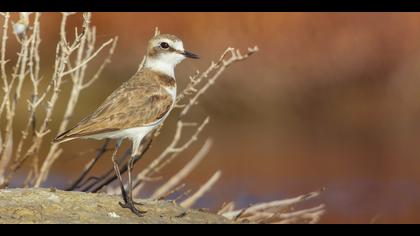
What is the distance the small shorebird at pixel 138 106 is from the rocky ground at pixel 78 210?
184 mm

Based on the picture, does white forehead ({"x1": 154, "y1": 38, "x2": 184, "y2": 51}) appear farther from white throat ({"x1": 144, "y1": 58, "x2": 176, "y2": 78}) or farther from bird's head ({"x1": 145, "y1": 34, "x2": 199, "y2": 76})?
white throat ({"x1": 144, "y1": 58, "x2": 176, "y2": 78})

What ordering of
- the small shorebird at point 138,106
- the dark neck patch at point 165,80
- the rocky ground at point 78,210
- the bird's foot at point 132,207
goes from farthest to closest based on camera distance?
the dark neck patch at point 165,80, the small shorebird at point 138,106, the bird's foot at point 132,207, the rocky ground at point 78,210

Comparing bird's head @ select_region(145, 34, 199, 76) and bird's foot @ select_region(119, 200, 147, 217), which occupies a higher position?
bird's head @ select_region(145, 34, 199, 76)

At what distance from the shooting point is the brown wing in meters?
8.74

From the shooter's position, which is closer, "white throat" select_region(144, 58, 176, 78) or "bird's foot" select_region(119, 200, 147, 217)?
"bird's foot" select_region(119, 200, 147, 217)

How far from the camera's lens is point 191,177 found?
17562 mm

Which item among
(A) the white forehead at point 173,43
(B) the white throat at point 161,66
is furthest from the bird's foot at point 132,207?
(A) the white forehead at point 173,43

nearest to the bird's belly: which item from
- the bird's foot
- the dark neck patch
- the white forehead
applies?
the dark neck patch

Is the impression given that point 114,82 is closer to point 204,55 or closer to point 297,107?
point 204,55

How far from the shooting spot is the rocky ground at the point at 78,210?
7641mm

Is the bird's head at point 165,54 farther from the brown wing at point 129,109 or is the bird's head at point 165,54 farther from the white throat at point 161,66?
the brown wing at point 129,109

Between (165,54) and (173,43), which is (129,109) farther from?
(173,43)

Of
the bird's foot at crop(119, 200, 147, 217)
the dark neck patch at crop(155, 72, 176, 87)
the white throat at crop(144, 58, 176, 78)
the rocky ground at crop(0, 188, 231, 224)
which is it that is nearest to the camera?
the rocky ground at crop(0, 188, 231, 224)

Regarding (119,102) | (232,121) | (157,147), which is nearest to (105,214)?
(119,102)
